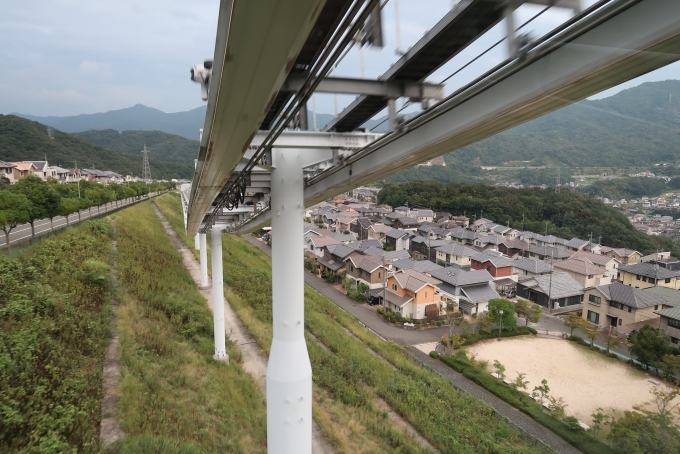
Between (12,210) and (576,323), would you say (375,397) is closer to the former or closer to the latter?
(576,323)

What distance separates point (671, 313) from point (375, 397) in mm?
11565

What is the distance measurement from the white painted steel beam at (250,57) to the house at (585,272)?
843 inches

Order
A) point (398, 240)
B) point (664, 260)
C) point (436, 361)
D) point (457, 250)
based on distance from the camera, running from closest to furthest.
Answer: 1. point (436, 361)
2. point (664, 260)
3. point (457, 250)
4. point (398, 240)

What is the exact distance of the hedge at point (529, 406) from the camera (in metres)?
7.68

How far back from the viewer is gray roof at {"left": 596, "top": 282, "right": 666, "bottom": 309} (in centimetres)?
1294

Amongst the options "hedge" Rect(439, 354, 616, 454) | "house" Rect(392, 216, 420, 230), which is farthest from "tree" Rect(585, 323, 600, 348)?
"house" Rect(392, 216, 420, 230)

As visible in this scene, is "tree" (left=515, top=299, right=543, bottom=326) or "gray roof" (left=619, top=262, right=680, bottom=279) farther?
"gray roof" (left=619, top=262, right=680, bottom=279)

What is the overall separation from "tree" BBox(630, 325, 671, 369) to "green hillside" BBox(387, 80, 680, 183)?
6467mm

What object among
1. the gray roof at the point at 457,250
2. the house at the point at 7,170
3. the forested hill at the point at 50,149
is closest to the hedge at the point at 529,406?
the gray roof at the point at 457,250

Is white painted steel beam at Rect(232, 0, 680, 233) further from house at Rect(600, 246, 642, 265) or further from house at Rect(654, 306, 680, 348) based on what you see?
house at Rect(600, 246, 642, 265)

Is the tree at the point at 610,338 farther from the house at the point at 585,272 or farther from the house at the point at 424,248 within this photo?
the house at the point at 424,248

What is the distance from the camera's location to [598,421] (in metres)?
8.12

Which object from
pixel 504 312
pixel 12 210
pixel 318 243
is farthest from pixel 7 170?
pixel 504 312

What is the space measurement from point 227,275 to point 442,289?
1014cm
